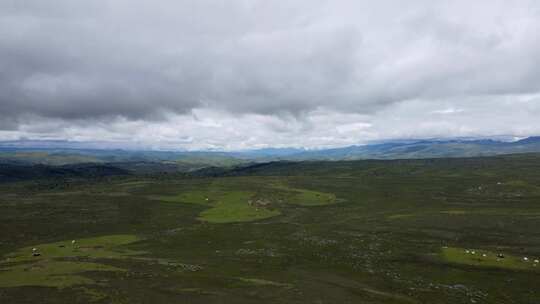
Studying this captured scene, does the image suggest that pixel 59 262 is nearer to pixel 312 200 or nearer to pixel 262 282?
pixel 262 282

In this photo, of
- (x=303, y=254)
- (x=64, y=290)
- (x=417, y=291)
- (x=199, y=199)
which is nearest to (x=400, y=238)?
(x=303, y=254)

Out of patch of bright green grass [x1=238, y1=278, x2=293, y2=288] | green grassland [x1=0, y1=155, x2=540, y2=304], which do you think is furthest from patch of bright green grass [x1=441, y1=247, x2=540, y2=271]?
patch of bright green grass [x1=238, y1=278, x2=293, y2=288]

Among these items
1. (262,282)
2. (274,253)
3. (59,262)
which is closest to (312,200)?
(274,253)

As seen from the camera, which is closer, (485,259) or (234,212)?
(485,259)

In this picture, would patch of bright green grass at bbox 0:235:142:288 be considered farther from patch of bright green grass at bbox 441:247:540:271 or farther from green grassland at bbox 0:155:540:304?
patch of bright green grass at bbox 441:247:540:271

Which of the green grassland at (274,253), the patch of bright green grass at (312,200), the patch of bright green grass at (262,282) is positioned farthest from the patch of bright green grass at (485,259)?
the patch of bright green grass at (312,200)

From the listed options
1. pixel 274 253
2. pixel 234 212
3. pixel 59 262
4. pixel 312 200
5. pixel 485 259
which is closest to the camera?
pixel 59 262

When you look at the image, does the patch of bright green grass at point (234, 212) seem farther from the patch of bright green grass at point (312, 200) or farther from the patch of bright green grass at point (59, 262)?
the patch of bright green grass at point (59, 262)

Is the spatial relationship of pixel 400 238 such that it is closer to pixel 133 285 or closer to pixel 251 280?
pixel 251 280
